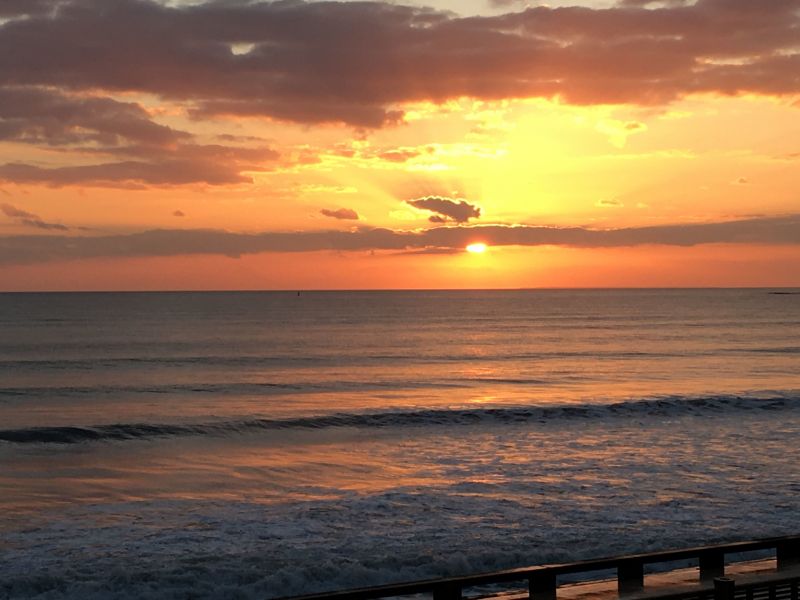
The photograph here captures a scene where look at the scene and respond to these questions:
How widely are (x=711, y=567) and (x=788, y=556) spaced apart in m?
1.29

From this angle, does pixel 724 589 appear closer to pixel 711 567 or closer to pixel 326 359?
pixel 711 567

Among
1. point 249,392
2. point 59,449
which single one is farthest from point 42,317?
point 59,449

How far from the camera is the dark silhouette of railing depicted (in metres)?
8.20

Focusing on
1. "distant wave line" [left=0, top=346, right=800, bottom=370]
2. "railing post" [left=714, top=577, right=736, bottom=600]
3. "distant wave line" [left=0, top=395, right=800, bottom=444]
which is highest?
"railing post" [left=714, top=577, right=736, bottom=600]

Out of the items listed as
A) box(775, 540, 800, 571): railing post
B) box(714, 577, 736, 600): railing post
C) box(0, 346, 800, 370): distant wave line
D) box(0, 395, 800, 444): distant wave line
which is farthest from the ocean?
box(714, 577, 736, 600): railing post

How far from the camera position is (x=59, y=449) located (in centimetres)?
2866

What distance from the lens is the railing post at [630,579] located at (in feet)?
32.4

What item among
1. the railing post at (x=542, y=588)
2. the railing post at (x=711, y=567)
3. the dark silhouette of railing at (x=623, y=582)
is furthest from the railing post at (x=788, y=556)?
the railing post at (x=542, y=588)

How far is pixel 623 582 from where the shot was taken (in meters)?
9.97

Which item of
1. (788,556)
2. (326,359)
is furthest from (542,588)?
(326,359)

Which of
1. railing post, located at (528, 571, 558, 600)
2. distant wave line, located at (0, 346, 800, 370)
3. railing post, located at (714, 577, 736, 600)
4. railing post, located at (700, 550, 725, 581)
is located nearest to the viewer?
railing post, located at (714, 577, 736, 600)

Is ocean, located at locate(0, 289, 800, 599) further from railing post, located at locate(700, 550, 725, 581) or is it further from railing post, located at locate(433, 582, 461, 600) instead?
railing post, located at locate(433, 582, 461, 600)

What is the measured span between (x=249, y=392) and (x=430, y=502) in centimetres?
2916

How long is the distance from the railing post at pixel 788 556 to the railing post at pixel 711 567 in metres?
1.00
